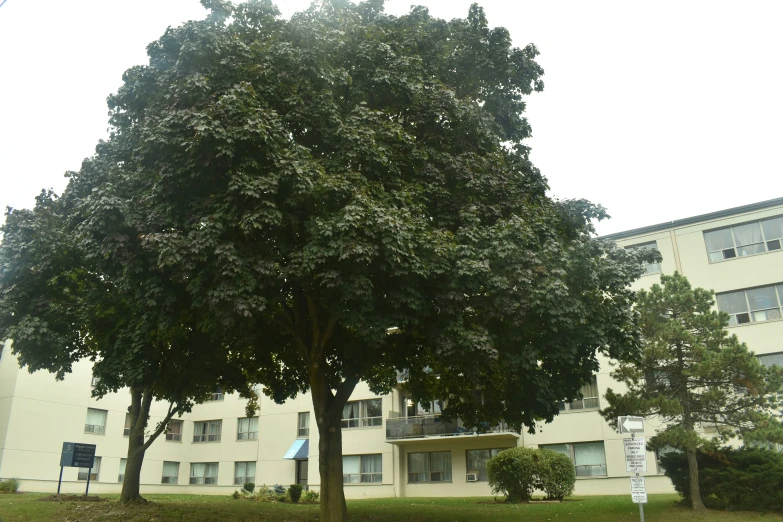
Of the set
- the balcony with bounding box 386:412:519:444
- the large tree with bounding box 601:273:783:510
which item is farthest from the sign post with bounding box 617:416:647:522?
the balcony with bounding box 386:412:519:444

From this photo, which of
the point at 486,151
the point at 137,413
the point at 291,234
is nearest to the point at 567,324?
the point at 486,151

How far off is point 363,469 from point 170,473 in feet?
56.9

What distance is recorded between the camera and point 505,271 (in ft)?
45.0

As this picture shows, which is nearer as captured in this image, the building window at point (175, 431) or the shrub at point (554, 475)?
the shrub at point (554, 475)

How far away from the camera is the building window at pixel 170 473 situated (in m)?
45.8

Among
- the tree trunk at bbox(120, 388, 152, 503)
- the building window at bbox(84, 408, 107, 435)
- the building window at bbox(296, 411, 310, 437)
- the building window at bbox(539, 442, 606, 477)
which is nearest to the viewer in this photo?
the tree trunk at bbox(120, 388, 152, 503)

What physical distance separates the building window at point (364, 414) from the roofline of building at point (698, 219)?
55.0 feet

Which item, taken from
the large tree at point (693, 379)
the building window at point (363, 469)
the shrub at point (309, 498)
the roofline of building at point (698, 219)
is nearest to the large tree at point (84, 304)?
the large tree at point (693, 379)

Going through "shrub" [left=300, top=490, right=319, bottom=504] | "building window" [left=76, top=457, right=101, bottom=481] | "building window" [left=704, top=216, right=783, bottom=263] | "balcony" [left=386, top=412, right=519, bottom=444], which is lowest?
"shrub" [left=300, top=490, right=319, bottom=504]

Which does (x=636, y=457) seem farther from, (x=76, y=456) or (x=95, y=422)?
(x=95, y=422)

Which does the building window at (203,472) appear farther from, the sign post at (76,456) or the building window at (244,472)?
the sign post at (76,456)

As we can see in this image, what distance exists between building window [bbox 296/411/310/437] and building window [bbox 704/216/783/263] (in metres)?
25.7

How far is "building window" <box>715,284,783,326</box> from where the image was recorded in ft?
93.9

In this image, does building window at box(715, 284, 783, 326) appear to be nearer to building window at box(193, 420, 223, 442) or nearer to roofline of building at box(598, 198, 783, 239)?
roofline of building at box(598, 198, 783, 239)
